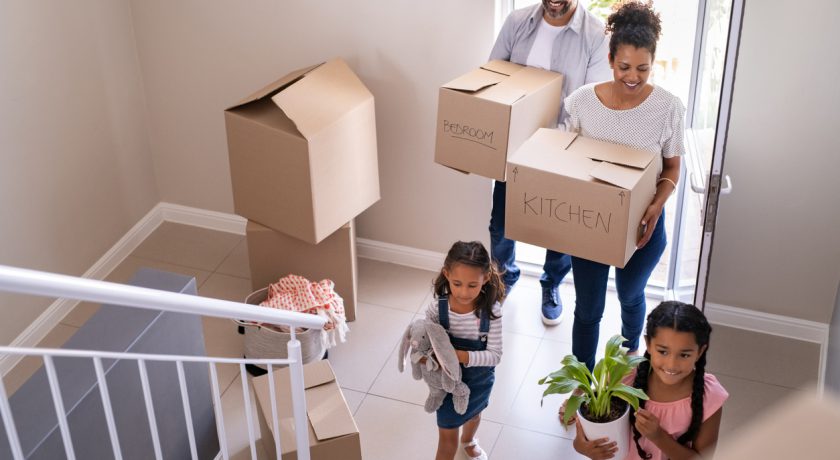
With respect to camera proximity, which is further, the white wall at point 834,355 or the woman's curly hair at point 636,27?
the white wall at point 834,355

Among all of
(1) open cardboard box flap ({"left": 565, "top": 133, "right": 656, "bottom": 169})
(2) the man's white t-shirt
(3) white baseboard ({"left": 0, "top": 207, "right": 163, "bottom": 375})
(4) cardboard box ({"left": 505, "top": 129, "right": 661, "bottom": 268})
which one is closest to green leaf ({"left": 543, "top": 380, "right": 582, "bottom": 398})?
(4) cardboard box ({"left": 505, "top": 129, "right": 661, "bottom": 268})

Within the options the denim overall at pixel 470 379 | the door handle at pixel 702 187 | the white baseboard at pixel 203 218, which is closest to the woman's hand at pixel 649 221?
the door handle at pixel 702 187

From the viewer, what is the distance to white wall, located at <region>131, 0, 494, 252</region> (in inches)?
132

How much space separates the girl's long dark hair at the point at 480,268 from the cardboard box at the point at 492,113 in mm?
490

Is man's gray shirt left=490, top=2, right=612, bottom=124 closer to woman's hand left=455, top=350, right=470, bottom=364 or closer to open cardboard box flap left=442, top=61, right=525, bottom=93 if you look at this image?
open cardboard box flap left=442, top=61, right=525, bottom=93

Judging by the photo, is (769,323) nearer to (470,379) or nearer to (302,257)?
(470,379)

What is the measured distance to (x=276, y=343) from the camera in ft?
10.2

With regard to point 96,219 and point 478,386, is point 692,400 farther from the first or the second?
point 96,219

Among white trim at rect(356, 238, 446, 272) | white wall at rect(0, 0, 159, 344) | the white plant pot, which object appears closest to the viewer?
the white plant pot

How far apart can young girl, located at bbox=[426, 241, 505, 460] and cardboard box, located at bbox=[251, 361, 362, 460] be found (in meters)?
0.30

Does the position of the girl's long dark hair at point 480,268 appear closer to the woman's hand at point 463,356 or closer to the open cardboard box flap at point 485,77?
the woman's hand at point 463,356

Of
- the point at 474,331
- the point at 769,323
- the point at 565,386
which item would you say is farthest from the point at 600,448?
the point at 769,323

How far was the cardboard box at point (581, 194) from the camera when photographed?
240 cm

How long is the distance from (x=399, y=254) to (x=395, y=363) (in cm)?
70
